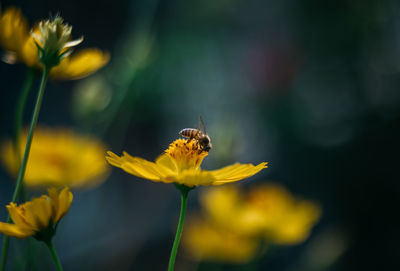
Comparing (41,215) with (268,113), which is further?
(268,113)

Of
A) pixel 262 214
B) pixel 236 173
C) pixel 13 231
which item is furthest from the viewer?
pixel 262 214

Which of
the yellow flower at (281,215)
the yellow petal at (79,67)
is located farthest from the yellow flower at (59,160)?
the yellow flower at (281,215)

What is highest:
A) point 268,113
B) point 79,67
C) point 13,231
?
point 79,67

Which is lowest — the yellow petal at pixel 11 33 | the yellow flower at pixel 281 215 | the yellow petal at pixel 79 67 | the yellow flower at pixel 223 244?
the yellow flower at pixel 223 244

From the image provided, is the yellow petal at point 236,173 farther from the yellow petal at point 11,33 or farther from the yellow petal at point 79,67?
the yellow petal at point 11,33

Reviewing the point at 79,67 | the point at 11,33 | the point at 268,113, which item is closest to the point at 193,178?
the point at 79,67

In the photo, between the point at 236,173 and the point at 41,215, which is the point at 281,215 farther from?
the point at 41,215

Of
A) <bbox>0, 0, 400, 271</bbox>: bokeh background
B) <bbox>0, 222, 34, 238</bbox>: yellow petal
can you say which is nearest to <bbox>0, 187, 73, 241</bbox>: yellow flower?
<bbox>0, 222, 34, 238</bbox>: yellow petal
